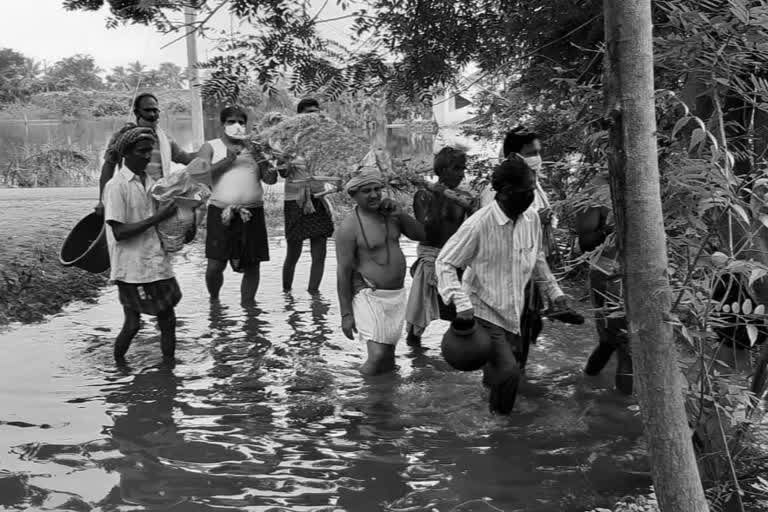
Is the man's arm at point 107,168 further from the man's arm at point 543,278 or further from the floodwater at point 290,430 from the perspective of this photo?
the man's arm at point 543,278

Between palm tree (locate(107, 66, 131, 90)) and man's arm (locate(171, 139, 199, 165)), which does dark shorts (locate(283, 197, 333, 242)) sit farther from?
palm tree (locate(107, 66, 131, 90))

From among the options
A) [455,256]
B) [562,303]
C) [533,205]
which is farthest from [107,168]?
[562,303]

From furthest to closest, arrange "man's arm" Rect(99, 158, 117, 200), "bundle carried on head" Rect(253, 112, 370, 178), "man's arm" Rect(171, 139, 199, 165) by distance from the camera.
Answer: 1. "man's arm" Rect(171, 139, 199, 165)
2. "bundle carried on head" Rect(253, 112, 370, 178)
3. "man's arm" Rect(99, 158, 117, 200)

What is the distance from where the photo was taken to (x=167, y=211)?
6395 mm

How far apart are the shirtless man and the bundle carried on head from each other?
1129 mm

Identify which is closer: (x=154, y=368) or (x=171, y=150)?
(x=154, y=368)

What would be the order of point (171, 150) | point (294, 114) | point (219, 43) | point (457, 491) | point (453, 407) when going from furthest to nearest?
point (294, 114) < point (171, 150) < point (453, 407) < point (219, 43) < point (457, 491)

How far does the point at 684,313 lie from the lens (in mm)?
3416

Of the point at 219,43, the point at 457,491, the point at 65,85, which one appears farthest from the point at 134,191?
the point at 65,85

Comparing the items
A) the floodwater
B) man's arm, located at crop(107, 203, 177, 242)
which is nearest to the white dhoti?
the floodwater

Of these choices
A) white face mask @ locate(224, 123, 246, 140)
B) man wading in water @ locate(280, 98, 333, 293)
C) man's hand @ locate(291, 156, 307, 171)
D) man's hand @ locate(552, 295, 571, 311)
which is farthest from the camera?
man wading in water @ locate(280, 98, 333, 293)

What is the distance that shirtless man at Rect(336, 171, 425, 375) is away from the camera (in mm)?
6328

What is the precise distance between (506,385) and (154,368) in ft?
9.47

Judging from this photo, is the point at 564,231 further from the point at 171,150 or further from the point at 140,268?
the point at 140,268
